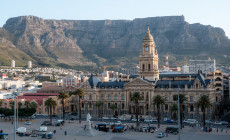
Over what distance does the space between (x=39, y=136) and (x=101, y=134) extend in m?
15.8

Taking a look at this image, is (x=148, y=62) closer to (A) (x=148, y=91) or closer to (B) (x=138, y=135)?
(A) (x=148, y=91)

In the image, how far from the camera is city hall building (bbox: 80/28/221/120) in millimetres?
114000

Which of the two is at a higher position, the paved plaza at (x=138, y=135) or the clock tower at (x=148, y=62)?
the clock tower at (x=148, y=62)

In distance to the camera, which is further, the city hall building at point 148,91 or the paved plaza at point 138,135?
the city hall building at point 148,91

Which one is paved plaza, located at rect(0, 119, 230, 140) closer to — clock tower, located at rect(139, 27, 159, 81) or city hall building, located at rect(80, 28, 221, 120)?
city hall building, located at rect(80, 28, 221, 120)

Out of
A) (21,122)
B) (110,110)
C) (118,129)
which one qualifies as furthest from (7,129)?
(110,110)

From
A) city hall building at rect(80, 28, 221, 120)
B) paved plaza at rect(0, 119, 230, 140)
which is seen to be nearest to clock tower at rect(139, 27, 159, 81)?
city hall building at rect(80, 28, 221, 120)

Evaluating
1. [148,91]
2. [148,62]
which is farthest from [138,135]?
[148,62]

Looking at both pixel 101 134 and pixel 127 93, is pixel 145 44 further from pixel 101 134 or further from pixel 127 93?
pixel 101 134

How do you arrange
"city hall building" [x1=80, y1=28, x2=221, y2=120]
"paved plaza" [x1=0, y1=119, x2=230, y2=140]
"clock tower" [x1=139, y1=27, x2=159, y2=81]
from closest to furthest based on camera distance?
1. "paved plaza" [x1=0, y1=119, x2=230, y2=140]
2. "city hall building" [x1=80, y1=28, x2=221, y2=120]
3. "clock tower" [x1=139, y1=27, x2=159, y2=81]

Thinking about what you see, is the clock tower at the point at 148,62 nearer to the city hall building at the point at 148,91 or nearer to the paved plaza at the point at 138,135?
the city hall building at the point at 148,91

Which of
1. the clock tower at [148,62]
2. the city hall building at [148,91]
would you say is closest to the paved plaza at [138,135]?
the city hall building at [148,91]

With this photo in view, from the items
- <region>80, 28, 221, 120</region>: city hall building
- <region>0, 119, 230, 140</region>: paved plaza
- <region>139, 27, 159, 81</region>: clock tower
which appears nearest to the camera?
<region>0, 119, 230, 140</region>: paved plaza

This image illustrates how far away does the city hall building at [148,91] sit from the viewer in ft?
374
